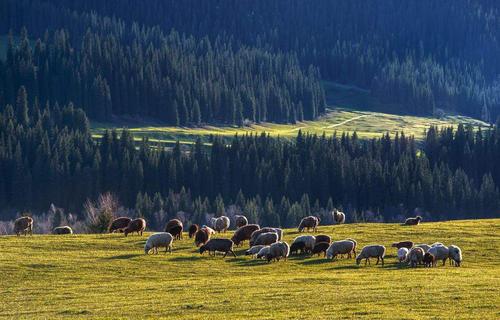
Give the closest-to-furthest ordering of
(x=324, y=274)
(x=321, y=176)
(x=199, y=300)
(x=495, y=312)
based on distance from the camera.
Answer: (x=495, y=312), (x=199, y=300), (x=324, y=274), (x=321, y=176)

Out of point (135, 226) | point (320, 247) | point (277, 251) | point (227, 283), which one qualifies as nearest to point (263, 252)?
point (277, 251)

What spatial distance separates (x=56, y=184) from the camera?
180 m

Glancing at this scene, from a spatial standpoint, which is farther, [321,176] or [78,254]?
[321,176]

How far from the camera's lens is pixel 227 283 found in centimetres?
4975

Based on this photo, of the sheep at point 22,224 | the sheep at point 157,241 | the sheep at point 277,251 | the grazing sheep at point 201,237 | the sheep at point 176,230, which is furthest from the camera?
the sheep at point 22,224

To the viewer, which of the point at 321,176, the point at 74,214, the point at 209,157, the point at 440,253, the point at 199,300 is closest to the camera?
the point at 199,300

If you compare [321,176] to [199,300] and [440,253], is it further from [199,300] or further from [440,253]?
[199,300]

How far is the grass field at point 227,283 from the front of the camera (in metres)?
41.5

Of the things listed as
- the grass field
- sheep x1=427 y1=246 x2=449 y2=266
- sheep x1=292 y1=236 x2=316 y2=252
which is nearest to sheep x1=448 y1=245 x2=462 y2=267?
sheep x1=427 y1=246 x2=449 y2=266

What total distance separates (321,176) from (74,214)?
154 feet

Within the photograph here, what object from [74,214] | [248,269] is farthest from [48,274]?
[74,214]

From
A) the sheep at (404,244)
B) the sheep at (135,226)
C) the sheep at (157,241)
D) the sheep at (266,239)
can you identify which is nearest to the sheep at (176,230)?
the sheep at (135,226)

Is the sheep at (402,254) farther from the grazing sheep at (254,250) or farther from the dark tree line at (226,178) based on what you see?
the dark tree line at (226,178)

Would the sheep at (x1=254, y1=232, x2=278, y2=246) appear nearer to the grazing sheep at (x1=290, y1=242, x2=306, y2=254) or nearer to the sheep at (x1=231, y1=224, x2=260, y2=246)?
the grazing sheep at (x1=290, y1=242, x2=306, y2=254)
